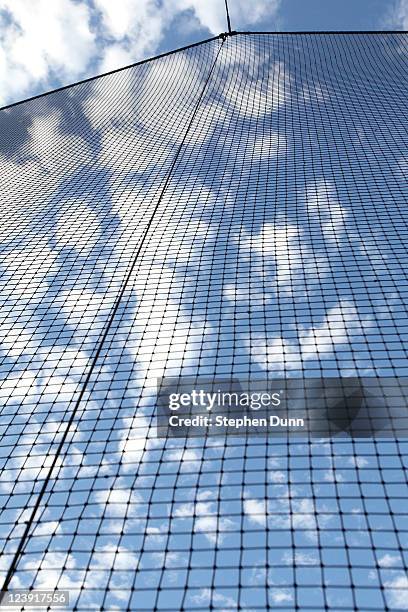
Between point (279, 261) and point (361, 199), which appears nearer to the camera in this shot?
point (279, 261)

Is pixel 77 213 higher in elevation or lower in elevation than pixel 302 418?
higher

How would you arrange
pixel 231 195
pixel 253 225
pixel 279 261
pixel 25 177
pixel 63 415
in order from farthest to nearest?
pixel 25 177 → pixel 231 195 → pixel 253 225 → pixel 279 261 → pixel 63 415

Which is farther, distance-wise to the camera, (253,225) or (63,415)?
(253,225)

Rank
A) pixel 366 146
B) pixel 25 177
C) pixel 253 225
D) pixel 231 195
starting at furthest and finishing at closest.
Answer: pixel 25 177 < pixel 366 146 < pixel 231 195 < pixel 253 225

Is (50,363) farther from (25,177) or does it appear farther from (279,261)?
(25,177)

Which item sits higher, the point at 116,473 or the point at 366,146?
the point at 366,146

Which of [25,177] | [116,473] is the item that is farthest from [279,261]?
[25,177]

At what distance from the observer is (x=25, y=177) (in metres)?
10.5

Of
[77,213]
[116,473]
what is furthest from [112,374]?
[77,213]

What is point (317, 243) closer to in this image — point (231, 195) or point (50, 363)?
point (231, 195)

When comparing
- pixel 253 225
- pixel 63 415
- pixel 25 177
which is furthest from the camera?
pixel 25 177

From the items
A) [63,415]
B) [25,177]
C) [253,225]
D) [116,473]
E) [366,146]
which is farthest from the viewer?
[25,177]

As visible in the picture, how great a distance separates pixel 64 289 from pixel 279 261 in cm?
259

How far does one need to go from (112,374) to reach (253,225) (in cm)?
310
